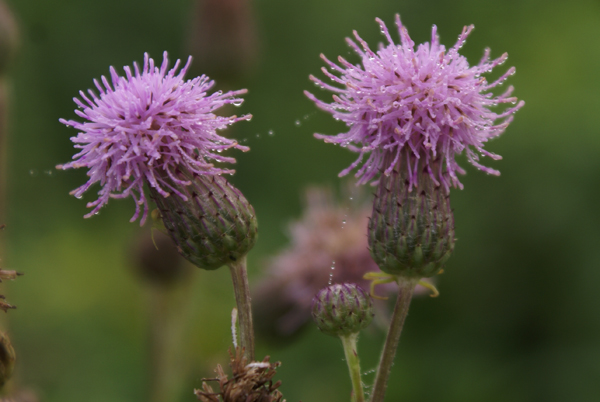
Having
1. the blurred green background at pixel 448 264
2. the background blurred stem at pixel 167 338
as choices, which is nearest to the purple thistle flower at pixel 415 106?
Answer: the blurred green background at pixel 448 264

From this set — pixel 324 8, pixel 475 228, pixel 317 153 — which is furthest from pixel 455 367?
pixel 324 8

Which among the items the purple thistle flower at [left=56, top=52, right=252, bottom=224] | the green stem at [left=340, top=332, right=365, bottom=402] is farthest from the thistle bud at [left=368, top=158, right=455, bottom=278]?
Result: the purple thistle flower at [left=56, top=52, right=252, bottom=224]

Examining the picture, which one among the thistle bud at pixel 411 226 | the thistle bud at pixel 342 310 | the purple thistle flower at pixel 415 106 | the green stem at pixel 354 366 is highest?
the purple thistle flower at pixel 415 106

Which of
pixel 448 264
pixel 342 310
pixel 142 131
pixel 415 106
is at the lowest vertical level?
pixel 342 310

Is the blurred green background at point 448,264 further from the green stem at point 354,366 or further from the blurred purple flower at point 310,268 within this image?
the green stem at point 354,366

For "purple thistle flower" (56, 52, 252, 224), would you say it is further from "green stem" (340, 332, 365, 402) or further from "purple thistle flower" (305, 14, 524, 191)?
"green stem" (340, 332, 365, 402)

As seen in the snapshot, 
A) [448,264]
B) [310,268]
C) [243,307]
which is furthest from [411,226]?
[448,264]

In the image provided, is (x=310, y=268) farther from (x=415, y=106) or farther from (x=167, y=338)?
(x=415, y=106)
